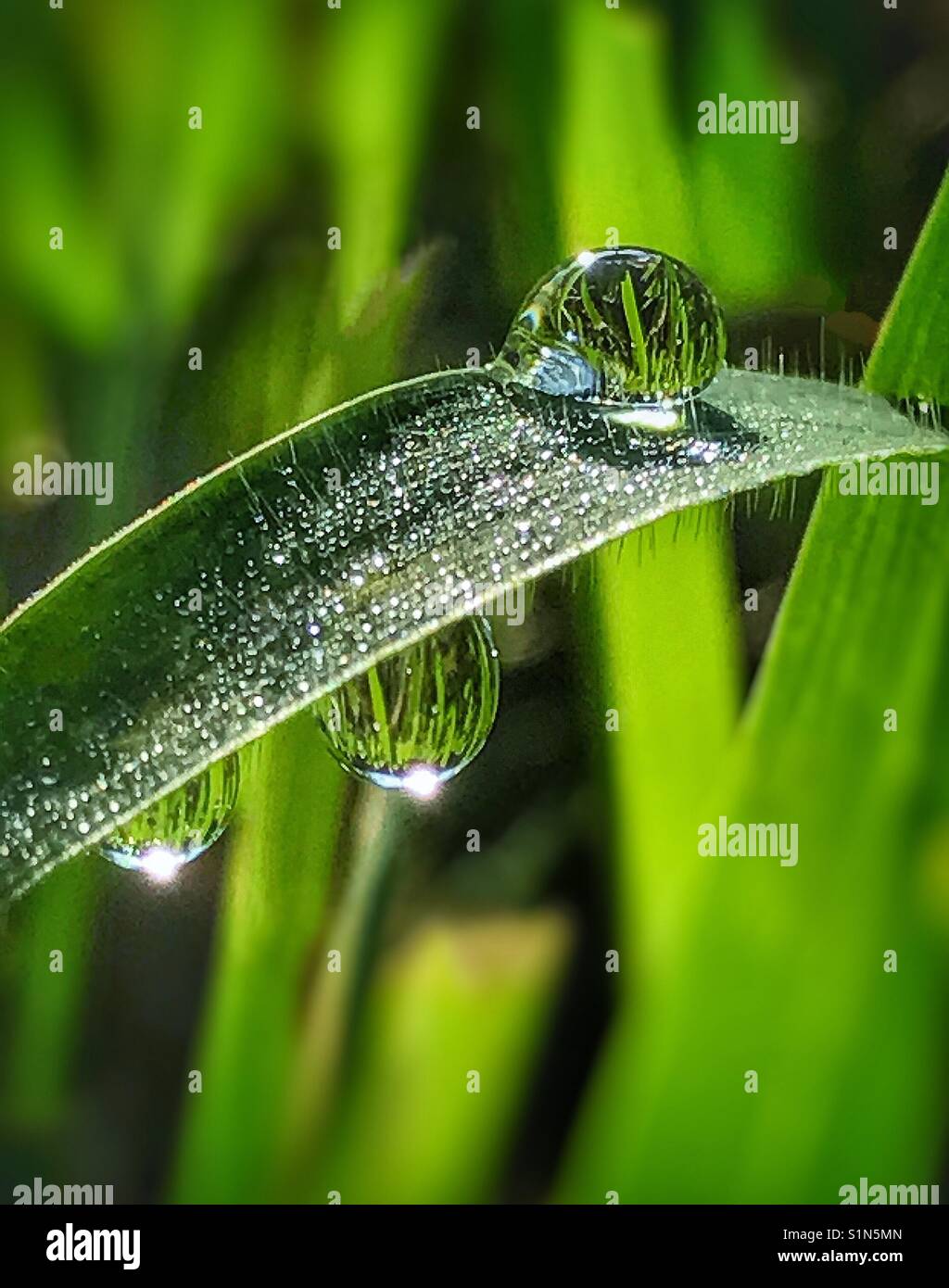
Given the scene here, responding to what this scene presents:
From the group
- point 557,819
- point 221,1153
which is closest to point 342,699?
point 557,819

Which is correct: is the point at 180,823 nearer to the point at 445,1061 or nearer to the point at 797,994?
the point at 445,1061

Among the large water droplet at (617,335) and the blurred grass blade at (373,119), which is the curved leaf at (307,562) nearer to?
the large water droplet at (617,335)

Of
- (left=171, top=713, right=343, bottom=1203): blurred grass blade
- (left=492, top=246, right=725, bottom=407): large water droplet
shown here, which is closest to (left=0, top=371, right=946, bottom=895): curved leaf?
(left=492, top=246, right=725, bottom=407): large water droplet

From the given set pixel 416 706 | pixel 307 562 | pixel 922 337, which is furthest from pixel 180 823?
pixel 922 337

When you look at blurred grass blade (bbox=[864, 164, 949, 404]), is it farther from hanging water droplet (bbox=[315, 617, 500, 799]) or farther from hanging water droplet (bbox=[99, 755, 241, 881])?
hanging water droplet (bbox=[99, 755, 241, 881])
